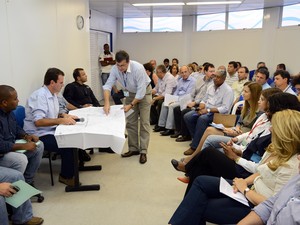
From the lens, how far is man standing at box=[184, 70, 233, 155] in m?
3.79

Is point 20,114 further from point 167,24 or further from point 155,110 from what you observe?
point 167,24

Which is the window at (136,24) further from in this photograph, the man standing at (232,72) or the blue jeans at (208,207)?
the blue jeans at (208,207)

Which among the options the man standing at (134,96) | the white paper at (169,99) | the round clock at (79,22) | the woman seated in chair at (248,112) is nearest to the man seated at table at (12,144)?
the man standing at (134,96)

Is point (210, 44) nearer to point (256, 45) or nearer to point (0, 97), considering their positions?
point (256, 45)

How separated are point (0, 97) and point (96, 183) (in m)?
1.35

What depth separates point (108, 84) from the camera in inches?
136

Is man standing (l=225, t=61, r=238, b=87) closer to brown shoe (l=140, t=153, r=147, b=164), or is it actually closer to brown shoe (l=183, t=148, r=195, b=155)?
brown shoe (l=183, t=148, r=195, b=155)

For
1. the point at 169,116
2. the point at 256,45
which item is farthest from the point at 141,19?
the point at 169,116

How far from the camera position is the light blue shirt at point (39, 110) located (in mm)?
2753

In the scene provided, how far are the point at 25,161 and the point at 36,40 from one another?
5.75 ft

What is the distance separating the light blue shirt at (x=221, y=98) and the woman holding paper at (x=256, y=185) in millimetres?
2082

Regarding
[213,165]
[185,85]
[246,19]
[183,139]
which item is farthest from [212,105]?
[246,19]

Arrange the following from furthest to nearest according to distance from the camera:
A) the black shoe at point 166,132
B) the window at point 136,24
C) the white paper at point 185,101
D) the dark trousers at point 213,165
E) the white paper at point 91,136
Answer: the window at point 136,24 < the black shoe at point 166,132 < the white paper at point 185,101 < the white paper at point 91,136 < the dark trousers at point 213,165

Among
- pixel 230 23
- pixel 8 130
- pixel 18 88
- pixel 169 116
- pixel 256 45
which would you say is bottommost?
pixel 169 116
